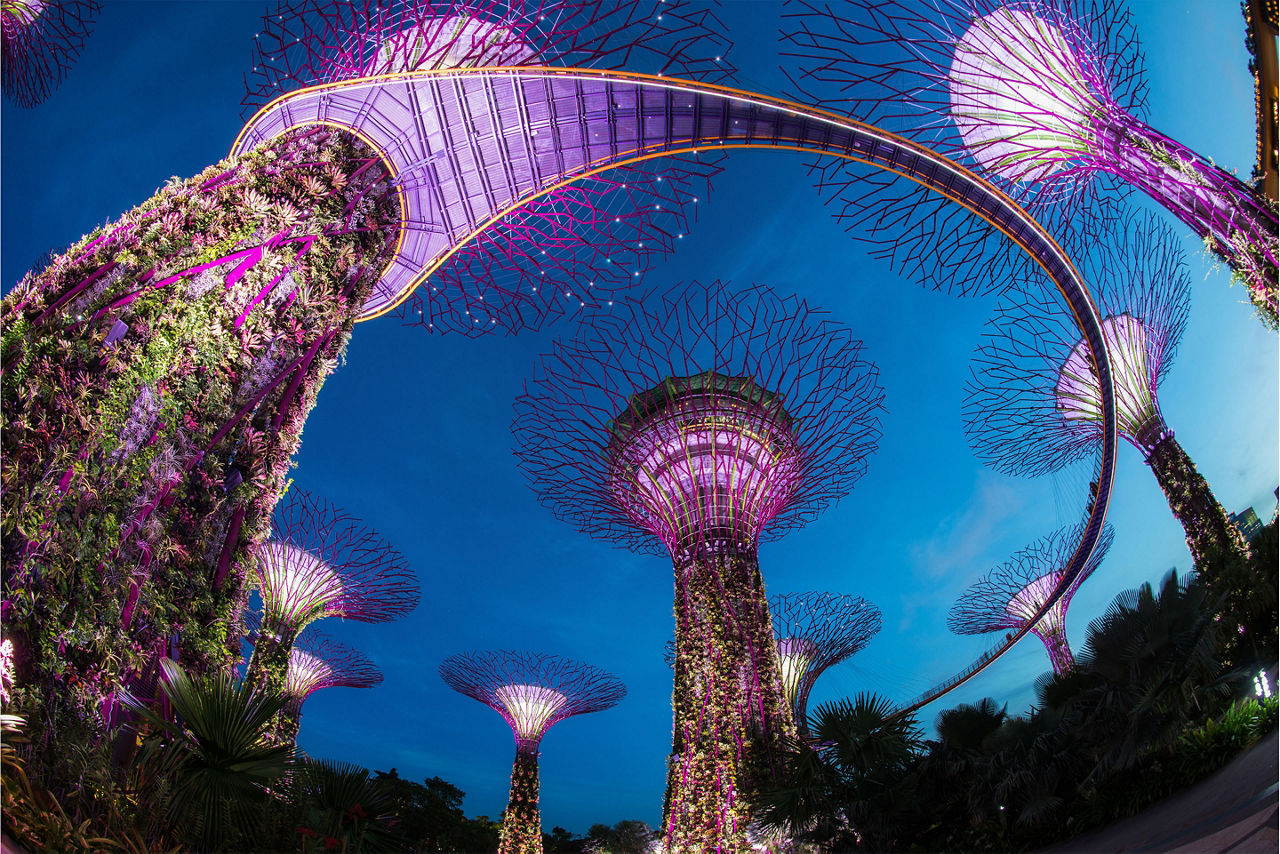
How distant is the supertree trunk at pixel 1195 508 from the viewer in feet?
46.3

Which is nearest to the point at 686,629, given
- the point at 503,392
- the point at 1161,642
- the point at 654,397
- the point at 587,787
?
the point at 654,397

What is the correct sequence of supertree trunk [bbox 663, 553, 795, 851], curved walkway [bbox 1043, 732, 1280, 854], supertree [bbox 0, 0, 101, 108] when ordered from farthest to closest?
supertree trunk [bbox 663, 553, 795, 851]
supertree [bbox 0, 0, 101, 108]
curved walkway [bbox 1043, 732, 1280, 854]

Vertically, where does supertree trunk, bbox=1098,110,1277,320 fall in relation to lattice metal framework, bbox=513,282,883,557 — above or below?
below

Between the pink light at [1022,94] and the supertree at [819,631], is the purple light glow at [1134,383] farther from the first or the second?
the pink light at [1022,94]

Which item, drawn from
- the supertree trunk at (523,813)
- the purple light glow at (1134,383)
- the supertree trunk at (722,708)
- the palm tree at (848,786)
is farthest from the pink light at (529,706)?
the purple light glow at (1134,383)

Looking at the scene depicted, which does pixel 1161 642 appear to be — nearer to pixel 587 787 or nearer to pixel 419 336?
pixel 419 336

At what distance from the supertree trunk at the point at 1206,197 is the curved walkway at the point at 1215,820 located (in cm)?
490

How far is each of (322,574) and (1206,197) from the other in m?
19.6

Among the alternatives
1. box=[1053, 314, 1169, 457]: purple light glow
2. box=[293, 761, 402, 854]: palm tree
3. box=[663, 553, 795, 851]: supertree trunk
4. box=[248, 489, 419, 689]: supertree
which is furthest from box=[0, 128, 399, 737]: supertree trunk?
box=[1053, 314, 1169, 457]: purple light glow

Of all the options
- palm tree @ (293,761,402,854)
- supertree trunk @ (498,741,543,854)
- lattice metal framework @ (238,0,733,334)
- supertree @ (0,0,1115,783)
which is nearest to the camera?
supertree @ (0,0,1115,783)

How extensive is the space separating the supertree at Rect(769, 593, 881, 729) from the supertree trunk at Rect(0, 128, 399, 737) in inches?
557

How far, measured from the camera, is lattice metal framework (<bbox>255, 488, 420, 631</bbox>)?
17.4 meters

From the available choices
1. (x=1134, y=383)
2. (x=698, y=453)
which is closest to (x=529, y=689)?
(x=698, y=453)

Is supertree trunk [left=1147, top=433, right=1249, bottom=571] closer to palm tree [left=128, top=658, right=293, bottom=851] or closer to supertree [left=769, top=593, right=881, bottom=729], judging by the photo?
supertree [left=769, top=593, right=881, bottom=729]
